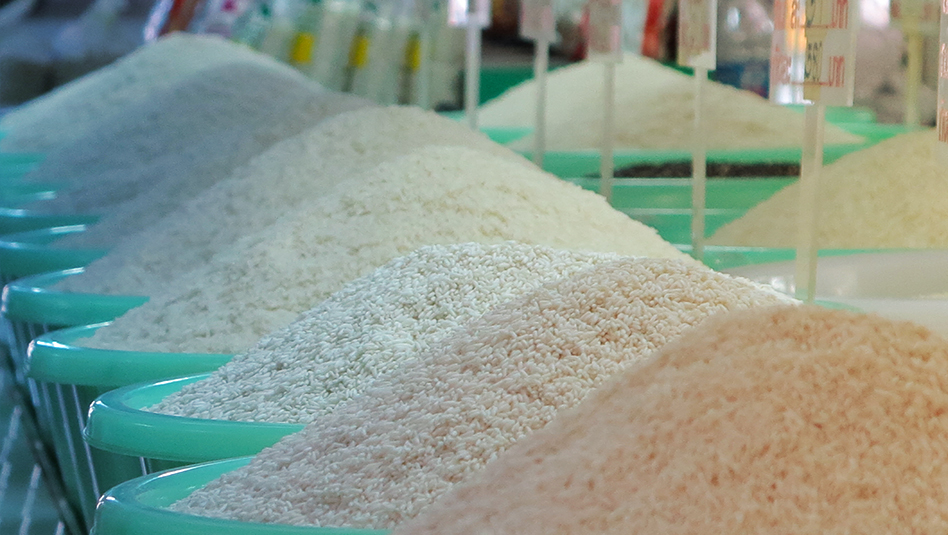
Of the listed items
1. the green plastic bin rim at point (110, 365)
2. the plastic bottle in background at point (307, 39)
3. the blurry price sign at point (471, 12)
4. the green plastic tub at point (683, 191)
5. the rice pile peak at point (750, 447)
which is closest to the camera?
the rice pile peak at point (750, 447)

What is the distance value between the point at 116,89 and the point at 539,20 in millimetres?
1349

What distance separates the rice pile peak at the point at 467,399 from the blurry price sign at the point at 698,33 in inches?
16.9

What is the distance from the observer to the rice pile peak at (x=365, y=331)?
87cm

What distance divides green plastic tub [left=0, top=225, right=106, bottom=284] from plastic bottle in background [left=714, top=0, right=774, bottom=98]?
3.07 ft

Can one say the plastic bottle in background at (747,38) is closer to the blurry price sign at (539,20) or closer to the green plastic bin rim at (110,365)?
the blurry price sign at (539,20)

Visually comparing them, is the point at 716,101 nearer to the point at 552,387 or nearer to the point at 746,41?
the point at 746,41

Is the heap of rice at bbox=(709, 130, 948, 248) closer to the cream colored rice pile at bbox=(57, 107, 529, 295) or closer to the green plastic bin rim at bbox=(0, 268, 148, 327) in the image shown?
the cream colored rice pile at bbox=(57, 107, 529, 295)

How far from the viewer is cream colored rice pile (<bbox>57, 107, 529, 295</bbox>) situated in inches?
54.3

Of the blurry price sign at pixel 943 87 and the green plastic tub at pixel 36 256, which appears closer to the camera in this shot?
the blurry price sign at pixel 943 87

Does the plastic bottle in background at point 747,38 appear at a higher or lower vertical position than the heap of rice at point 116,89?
higher

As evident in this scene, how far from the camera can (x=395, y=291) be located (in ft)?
3.13

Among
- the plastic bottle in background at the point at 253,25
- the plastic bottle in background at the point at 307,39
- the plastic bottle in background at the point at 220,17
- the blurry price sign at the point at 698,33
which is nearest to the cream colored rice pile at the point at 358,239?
the blurry price sign at the point at 698,33

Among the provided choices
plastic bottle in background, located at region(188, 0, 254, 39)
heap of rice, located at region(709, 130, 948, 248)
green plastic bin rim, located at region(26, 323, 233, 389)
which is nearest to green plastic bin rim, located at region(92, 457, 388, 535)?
green plastic bin rim, located at region(26, 323, 233, 389)

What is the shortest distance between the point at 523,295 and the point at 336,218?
1.20 feet
